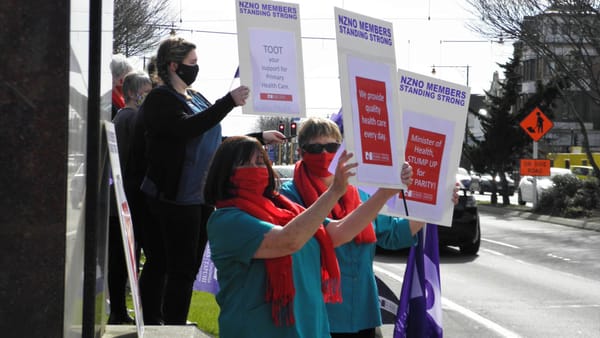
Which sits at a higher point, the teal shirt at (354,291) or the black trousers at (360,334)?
the teal shirt at (354,291)

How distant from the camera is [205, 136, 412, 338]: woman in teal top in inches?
138

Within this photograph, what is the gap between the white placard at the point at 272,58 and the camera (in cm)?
446

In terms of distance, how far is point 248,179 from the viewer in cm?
361

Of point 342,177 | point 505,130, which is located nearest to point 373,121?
point 342,177

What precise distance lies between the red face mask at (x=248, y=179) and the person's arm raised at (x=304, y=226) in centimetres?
18

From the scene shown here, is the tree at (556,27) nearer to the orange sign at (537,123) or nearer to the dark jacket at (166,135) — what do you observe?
the orange sign at (537,123)

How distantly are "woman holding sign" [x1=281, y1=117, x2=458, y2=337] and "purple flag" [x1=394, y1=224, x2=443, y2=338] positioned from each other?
371mm

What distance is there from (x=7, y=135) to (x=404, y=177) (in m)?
1.52

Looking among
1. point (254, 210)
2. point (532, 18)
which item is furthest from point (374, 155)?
point (532, 18)

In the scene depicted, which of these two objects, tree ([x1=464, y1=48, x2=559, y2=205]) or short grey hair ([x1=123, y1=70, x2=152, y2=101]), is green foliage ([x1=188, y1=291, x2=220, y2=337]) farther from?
tree ([x1=464, y1=48, x2=559, y2=205])

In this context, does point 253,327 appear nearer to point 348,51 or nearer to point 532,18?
point 348,51

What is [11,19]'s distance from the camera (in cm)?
302

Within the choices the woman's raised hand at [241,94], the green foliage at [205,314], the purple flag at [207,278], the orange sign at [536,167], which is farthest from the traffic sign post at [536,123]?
the woman's raised hand at [241,94]

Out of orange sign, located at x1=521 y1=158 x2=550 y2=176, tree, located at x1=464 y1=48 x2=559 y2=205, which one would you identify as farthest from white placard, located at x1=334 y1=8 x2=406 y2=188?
tree, located at x1=464 y1=48 x2=559 y2=205
